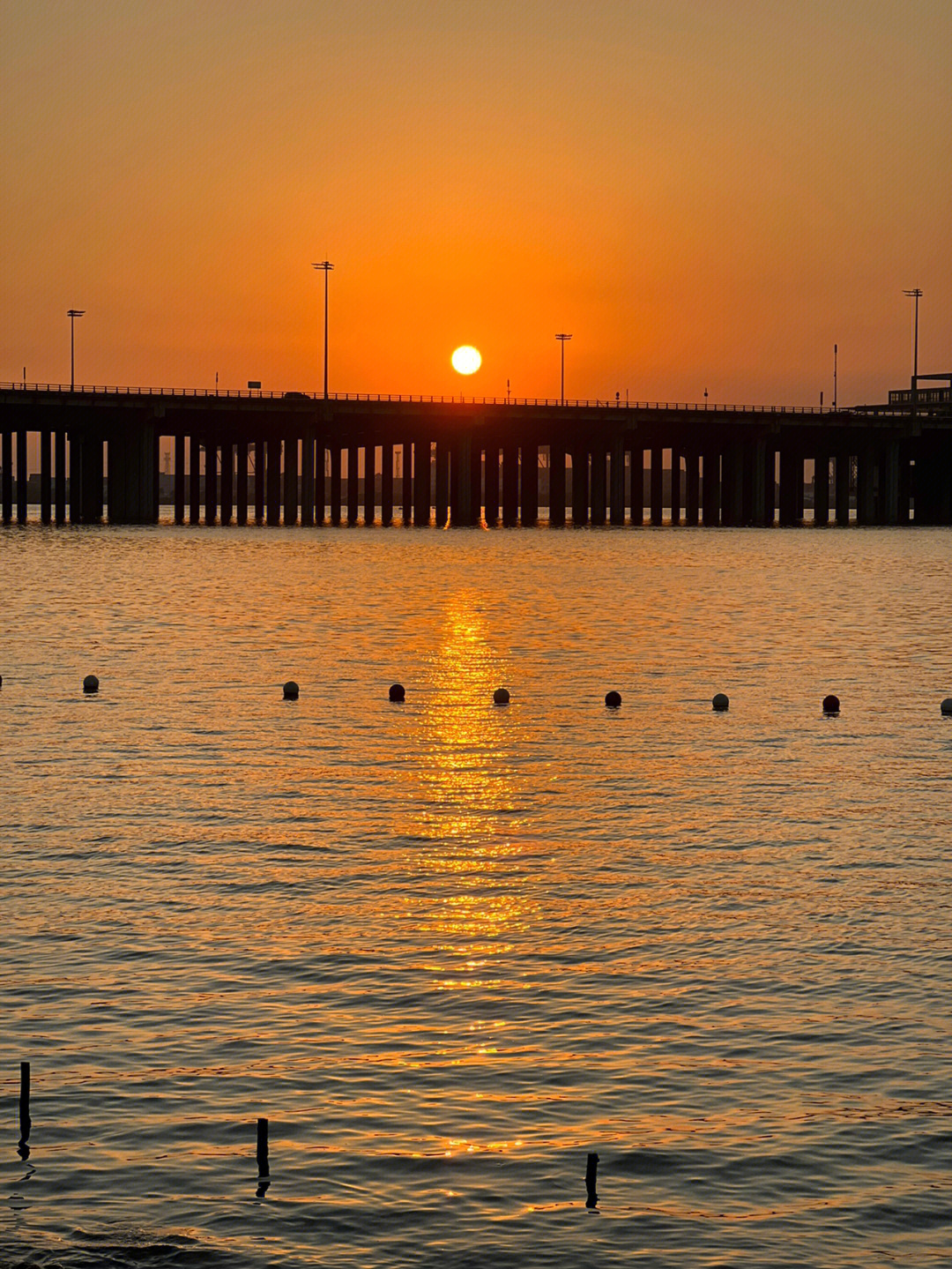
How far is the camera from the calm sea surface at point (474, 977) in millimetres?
13859

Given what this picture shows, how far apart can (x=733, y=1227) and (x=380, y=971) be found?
7.19 m

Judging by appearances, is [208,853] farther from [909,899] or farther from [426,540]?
[426,540]

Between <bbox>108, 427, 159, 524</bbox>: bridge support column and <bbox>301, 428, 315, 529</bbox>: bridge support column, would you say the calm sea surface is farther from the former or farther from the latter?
<bbox>301, 428, 315, 529</bbox>: bridge support column

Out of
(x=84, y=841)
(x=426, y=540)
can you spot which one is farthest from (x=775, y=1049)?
(x=426, y=540)

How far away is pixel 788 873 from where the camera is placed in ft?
83.3

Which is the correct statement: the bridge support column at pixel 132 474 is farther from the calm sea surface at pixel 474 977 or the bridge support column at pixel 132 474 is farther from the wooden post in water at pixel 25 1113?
the wooden post in water at pixel 25 1113

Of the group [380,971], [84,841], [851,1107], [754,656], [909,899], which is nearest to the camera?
[851,1107]

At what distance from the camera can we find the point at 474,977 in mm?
19984

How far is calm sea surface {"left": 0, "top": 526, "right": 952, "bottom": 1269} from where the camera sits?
1386cm

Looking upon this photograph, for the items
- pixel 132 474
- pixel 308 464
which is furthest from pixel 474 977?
pixel 308 464

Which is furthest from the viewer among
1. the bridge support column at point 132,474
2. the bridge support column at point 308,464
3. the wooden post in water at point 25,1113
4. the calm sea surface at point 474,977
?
the bridge support column at point 308,464

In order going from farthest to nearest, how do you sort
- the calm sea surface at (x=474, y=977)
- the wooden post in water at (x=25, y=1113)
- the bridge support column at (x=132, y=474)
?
the bridge support column at (x=132, y=474), the wooden post in water at (x=25, y=1113), the calm sea surface at (x=474, y=977)

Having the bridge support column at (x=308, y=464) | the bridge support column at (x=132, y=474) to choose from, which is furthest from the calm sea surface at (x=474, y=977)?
the bridge support column at (x=308, y=464)

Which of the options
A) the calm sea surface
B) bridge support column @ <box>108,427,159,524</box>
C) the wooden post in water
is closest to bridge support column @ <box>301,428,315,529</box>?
bridge support column @ <box>108,427,159,524</box>
